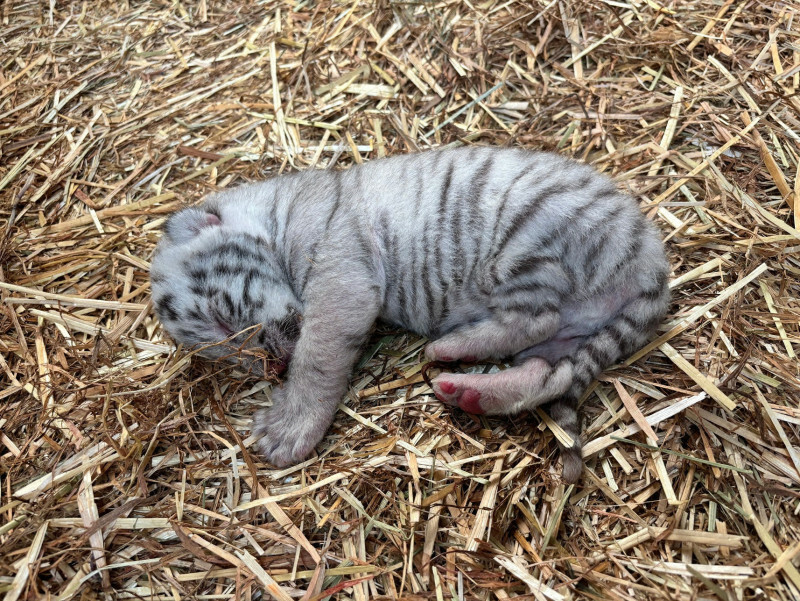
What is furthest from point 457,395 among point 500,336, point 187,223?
point 187,223

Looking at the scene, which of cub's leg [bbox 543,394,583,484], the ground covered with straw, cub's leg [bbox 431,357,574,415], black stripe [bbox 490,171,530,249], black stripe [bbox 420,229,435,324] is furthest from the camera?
black stripe [bbox 420,229,435,324]

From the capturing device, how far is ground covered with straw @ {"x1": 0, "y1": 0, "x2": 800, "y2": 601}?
249 centimetres

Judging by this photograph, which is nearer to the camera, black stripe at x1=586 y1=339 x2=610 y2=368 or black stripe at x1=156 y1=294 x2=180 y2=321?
black stripe at x1=586 y1=339 x2=610 y2=368

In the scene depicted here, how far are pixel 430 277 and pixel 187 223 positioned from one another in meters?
1.30

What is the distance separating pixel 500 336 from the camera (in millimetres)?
2910

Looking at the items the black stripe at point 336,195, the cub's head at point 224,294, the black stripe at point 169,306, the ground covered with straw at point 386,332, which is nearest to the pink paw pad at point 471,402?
the ground covered with straw at point 386,332

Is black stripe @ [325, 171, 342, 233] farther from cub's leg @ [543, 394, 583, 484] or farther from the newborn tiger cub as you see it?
cub's leg @ [543, 394, 583, 484]

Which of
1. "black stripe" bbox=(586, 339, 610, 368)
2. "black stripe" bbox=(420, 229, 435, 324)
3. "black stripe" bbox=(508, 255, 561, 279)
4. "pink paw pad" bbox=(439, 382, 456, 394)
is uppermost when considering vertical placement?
"black stripe" bbox=(508, 255, 561, 279)

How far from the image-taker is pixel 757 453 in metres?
2.55

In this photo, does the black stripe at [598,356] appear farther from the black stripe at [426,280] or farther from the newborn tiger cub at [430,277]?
the black stripe at [426,280]

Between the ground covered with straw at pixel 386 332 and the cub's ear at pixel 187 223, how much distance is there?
528mm

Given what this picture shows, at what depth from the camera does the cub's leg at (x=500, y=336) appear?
2.87m

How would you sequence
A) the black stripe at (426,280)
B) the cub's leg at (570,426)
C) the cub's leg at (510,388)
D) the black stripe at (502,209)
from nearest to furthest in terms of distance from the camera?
the cub's leg at (570,426)
the cub's leg at (510,388)
the black stripe at (502,209)
the black stripe at (426,280)

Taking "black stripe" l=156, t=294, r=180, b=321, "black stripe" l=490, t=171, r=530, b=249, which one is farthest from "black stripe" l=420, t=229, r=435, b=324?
"black stripe" l=156, t=294, r=180, b=321
